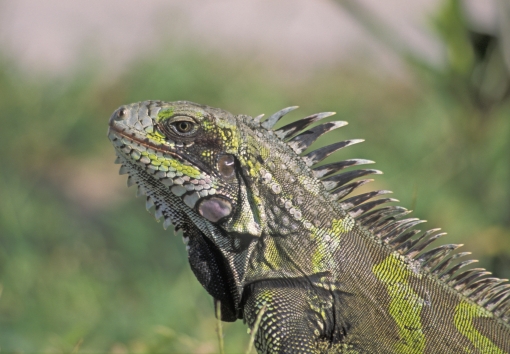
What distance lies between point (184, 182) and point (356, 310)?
80 centimetres

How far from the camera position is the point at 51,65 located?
9.20m

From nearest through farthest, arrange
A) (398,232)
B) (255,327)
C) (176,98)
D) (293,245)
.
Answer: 1. (255,327)
2. (293,245)
3. (398,232)
4. (176,98)

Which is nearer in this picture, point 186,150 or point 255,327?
point 255,327

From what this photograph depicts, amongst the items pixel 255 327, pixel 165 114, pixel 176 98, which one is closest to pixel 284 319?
pixel 255 327

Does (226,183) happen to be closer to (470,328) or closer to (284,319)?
(284,319)

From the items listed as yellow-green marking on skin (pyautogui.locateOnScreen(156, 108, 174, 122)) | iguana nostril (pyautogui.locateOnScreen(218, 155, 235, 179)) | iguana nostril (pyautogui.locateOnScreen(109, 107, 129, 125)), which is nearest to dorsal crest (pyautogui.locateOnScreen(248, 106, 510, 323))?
iguana nostril (pyautogui.locateOnScreen(218, 155, 235, 179))

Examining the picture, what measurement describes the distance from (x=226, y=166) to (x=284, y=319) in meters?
0.63

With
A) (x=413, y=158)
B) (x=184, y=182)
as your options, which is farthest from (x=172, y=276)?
(x=184, y=182)

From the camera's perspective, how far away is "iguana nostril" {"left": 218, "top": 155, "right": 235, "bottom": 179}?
2756mm

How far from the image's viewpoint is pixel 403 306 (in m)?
2.69

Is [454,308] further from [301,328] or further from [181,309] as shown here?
[181,309]

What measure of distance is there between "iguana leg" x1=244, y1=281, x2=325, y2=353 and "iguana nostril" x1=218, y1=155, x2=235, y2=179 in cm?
44

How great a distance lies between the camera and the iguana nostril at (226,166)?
276 cm

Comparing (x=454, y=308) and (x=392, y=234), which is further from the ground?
(x=392, y=234)
